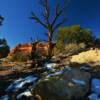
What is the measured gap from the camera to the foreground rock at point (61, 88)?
486 inches

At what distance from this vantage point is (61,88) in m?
12.5

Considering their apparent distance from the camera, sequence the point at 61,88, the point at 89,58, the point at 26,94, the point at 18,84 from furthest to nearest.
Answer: the point at 89,58
the point at 18,84
the point at 26,94
the point at 61,88

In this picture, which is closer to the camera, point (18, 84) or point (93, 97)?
point (93, 97)

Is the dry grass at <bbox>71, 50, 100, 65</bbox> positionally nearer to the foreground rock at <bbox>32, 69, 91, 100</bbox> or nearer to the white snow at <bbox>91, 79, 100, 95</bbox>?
the white snow at <bbox>91, 79, 100, 95</bbox>

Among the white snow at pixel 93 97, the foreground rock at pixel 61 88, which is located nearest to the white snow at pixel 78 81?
the foreground rock at pixel 61 88

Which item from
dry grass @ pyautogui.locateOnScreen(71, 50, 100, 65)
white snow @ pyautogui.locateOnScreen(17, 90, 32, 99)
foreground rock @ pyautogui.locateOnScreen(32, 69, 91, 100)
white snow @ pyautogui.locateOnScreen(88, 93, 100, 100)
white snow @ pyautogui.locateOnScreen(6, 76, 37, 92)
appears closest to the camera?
foreground rock @ pyautogui.locateOnScreen(32, 69, 91, 100)

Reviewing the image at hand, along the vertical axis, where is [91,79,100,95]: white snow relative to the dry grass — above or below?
below

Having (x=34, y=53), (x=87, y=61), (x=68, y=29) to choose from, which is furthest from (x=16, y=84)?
(x=68, y=29)

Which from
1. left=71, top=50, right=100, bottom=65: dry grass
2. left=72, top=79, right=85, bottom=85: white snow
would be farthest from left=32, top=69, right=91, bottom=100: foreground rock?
left=71, top=50, right=100, bottom=65: dry grass

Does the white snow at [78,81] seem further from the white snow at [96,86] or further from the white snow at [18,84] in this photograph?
the white snow at [18,84]

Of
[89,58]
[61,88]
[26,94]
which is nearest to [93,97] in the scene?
[61,88]

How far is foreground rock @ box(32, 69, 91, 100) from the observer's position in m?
12.3

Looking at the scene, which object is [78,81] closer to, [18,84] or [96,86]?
[96,86]

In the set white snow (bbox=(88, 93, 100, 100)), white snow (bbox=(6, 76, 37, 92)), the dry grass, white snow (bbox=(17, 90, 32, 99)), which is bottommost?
white snow (bbox=(88, 93, 100, 100))
